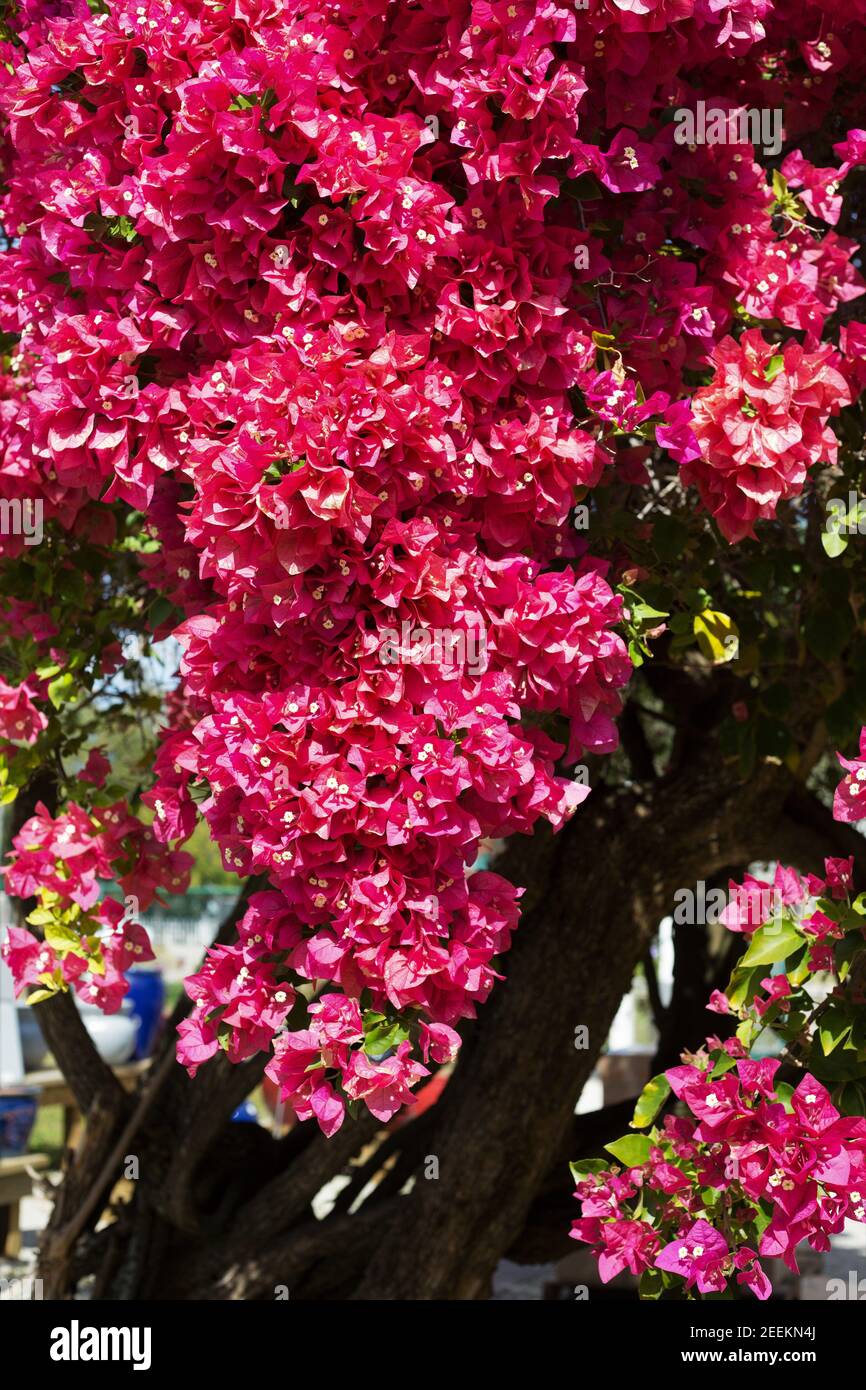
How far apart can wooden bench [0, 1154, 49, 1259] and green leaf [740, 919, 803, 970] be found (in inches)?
174

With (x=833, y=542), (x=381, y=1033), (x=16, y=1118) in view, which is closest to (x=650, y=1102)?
(x=381, y=1033)

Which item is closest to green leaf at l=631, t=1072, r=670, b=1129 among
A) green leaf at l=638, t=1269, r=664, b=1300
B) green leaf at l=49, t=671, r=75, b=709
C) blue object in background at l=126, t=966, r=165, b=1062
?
green leaf at l=638, t=1269, r=664, b=1300

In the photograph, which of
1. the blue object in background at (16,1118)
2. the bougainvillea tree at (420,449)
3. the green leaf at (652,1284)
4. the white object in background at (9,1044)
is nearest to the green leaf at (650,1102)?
the bougainvillea tree at (420,449)

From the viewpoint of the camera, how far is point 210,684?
6.55ft

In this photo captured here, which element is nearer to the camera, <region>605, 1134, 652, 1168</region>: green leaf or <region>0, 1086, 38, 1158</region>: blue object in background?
<region>605, 1134, 652, 1168</region>: green leaf

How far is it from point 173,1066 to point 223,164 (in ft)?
8.28

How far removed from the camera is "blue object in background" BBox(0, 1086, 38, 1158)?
18.9 ft

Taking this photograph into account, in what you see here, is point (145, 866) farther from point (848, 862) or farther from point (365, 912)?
point (848, 862)

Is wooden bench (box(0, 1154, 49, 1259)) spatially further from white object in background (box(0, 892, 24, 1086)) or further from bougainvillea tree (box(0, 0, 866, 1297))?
bougainvillea tree (box(0, 0, 866, 1297))

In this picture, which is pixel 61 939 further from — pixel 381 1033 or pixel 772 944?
pixel 772 944

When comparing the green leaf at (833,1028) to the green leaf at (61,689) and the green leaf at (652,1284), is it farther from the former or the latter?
the green leaf at (61,689)

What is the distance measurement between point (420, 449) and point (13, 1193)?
5.10m

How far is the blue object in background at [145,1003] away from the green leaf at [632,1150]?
5.22m

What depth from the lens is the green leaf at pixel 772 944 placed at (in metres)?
2.07
